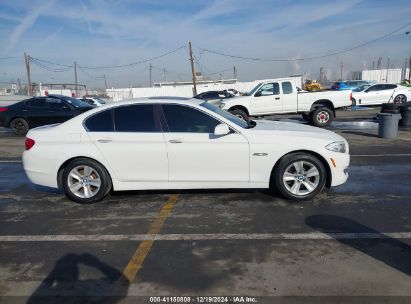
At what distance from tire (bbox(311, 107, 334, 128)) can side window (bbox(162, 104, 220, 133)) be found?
10.4 m

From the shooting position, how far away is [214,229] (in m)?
4.67

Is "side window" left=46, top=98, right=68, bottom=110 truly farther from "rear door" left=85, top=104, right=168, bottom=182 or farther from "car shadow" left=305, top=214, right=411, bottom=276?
"car shadow" left=305, top=214, right=411, bottom=276

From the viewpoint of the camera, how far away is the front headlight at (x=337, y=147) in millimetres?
5565

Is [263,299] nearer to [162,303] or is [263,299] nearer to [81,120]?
[162,303]

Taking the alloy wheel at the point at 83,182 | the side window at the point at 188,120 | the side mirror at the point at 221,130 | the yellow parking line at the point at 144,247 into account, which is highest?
the side window at the point at 188,120

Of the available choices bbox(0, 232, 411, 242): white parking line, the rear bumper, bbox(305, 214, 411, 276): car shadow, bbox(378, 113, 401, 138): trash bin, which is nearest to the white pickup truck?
bbox(378, 113, 401, 138): trash bin

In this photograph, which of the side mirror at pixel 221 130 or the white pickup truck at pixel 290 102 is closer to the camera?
the side mirror at pixel 221 130

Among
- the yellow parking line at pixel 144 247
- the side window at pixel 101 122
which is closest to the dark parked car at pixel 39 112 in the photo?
the side window at pixel 101 122

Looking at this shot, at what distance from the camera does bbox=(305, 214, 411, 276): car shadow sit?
147 inches

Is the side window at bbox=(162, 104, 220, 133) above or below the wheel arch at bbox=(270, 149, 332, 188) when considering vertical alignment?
above

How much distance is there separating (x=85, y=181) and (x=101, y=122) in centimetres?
92

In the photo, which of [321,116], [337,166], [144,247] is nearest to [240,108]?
[321,116]

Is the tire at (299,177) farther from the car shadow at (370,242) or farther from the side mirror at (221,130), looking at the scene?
the side mirror at (221,130)

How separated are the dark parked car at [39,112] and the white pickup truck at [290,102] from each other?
19.5 feet
